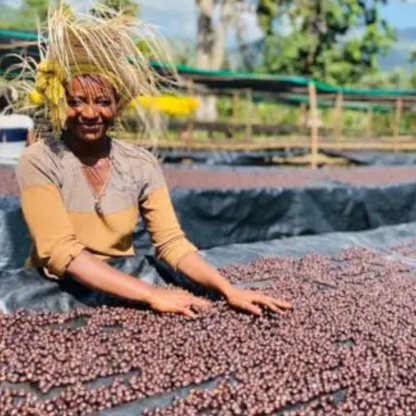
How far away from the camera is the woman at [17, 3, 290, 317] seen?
1.86m

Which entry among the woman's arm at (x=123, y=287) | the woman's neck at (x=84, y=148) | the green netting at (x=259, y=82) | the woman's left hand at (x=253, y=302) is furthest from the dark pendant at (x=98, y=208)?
the green netting at (x=259, y=82)

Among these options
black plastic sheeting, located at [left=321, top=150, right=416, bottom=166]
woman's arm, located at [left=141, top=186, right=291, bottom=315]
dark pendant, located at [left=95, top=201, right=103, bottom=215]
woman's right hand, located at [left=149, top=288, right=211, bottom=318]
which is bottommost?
black plastic sheeting, located at [left=321, top=150, right=416, bottom=166]

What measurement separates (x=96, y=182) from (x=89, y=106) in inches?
10.7

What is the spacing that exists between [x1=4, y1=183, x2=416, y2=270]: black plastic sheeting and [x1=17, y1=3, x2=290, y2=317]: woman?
1.61 m

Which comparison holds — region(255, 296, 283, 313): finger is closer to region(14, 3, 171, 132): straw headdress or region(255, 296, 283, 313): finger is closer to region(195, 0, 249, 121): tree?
region(14, 3, 171, 132): straw headdress

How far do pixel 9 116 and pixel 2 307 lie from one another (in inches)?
135

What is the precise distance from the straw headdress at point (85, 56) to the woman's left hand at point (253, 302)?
2.61 ft

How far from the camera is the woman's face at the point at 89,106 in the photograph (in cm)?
195

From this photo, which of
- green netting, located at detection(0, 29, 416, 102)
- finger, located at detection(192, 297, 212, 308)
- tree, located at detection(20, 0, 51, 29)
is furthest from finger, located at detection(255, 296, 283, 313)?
green netting, located at detection(0, 29, 416, 102)

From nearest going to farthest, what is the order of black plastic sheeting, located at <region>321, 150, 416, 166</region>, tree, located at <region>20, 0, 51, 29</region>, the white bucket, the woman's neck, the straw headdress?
the straw headdress → the woman's neck → tree, located at <region>20, 0, 51, 29</region> → the white bucket → black plastic sheeting, located at <region>321, 150, 416, 166</region>

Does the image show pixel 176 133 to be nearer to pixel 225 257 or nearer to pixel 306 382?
pixel 225 257

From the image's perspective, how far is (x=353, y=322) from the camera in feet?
6.07

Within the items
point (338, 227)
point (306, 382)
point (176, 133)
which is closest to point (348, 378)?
point (306, 382)

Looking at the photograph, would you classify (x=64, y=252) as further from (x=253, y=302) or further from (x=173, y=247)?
(x=253, y=302)
